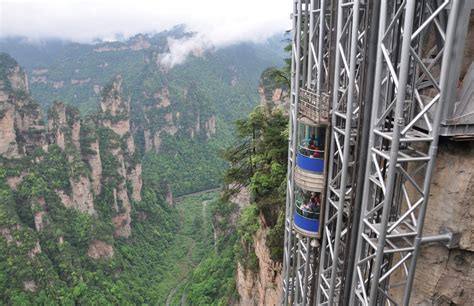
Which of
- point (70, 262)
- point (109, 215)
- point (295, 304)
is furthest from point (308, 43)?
point (109, 215)

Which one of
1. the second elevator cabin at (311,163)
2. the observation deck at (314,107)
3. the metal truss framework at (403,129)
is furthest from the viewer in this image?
the second elevator cabin at (311,163)

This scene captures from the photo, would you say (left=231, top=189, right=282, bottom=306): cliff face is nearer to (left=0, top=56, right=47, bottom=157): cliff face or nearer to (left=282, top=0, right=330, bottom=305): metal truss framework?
(left=282, top=0, right=330, bottom=305): metal truss framework

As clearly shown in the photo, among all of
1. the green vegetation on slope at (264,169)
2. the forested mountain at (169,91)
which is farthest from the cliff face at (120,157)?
the green vegetation on slope at (264,169)

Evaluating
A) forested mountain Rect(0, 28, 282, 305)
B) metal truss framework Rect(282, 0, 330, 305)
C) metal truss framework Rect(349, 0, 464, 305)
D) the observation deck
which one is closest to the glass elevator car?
the observation deck

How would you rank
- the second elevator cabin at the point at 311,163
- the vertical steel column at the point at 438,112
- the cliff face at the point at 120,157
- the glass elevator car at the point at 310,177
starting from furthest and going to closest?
the cliff face at the point at 120,157
the glass elevator car at the point at 310,177
the second elevator cabin at the point at 311,163
the vertical steel column at the point at 438,112

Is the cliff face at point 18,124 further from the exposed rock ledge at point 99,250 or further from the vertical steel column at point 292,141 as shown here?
the vertical steel column at point 292,141

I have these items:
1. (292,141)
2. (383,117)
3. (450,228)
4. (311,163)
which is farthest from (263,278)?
(383,117)

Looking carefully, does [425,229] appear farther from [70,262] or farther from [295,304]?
[70,262]
